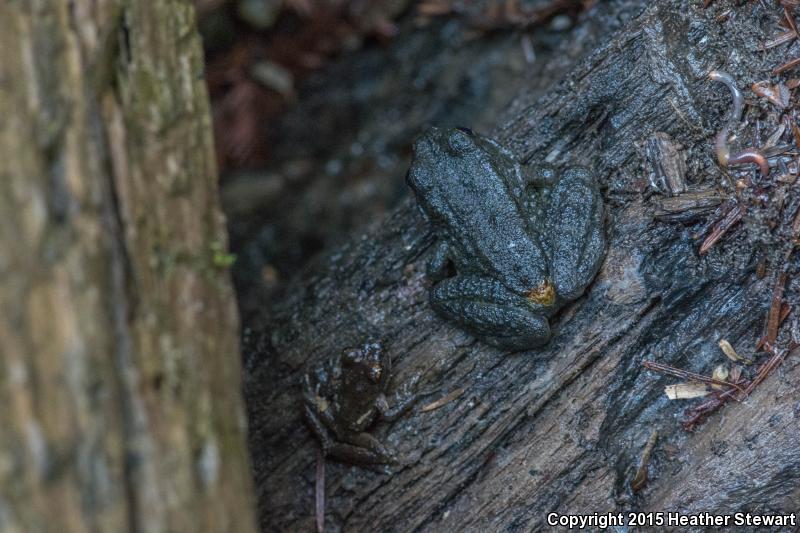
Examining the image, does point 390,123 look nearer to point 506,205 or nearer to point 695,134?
point 506,205

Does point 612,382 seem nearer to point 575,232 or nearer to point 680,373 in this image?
point 680,373

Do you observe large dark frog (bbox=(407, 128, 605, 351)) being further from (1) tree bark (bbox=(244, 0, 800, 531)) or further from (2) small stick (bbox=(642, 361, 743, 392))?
(2) small stick (bbox=(642, 361, 743, 392))

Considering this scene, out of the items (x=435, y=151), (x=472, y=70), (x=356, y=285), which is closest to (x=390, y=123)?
(x=472, y=70)

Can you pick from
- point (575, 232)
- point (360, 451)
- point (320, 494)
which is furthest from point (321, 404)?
point (575, 232)

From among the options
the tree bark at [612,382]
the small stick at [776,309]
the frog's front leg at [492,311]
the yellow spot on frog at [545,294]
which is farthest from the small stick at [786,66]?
A: the frog's front leg at [492,311]

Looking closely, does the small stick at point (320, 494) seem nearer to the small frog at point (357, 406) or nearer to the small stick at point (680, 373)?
the small frog at point (357, 406)

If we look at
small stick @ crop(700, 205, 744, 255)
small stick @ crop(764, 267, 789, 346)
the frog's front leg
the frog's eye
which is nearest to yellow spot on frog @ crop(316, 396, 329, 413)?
the frog's front leg
